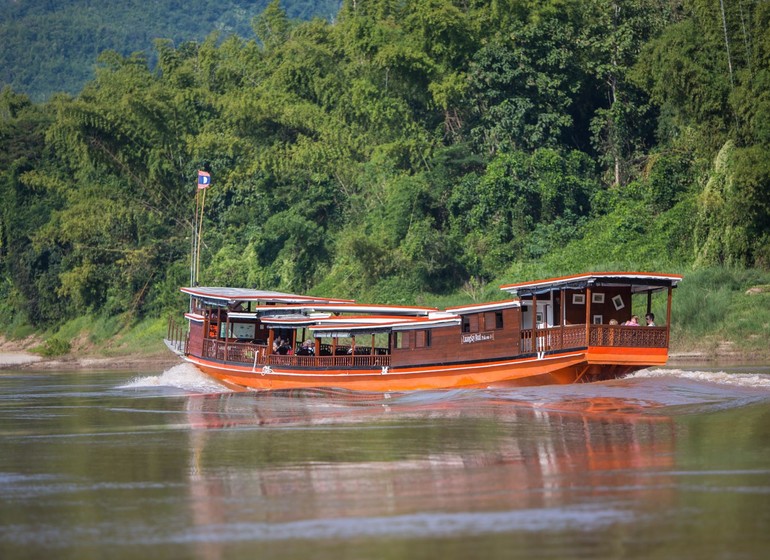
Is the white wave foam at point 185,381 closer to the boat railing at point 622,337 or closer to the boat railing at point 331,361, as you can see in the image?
the boat railing at point 331,361

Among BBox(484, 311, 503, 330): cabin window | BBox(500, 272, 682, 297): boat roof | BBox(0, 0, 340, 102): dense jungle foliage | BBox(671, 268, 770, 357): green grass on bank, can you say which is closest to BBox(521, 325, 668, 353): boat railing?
BBox(500, 272, 682, 297): boat roof

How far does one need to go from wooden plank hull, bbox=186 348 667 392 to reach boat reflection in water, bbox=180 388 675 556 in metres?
2.02

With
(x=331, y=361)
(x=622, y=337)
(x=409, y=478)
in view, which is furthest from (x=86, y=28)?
(x=409, y=478)

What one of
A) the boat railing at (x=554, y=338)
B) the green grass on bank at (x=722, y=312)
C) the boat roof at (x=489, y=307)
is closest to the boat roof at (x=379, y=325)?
the boat roof at (x=489, y=307)

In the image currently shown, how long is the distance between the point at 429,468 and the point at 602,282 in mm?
10792

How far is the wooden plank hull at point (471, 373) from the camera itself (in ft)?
73.3

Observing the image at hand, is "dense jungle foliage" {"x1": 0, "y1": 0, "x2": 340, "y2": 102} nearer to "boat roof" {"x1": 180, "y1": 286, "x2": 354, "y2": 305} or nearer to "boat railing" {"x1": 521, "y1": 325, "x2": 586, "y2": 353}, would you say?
"boat roof" {"x1": 180, "y1": 286, "x2": 354, "y2": 305}

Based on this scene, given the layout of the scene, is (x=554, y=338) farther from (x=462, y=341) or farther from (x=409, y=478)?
(x=409, y=478)

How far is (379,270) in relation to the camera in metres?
42.8

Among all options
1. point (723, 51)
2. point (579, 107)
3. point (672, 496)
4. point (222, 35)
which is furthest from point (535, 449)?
point (222, 35)

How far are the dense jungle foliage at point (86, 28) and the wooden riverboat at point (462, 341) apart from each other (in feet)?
262

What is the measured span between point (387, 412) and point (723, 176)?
1820 cm

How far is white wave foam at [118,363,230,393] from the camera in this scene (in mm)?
29391

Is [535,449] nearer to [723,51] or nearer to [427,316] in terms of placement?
[427,316]
